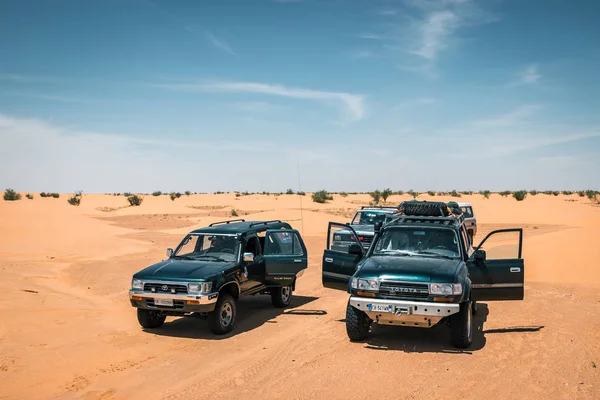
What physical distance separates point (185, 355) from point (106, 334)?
2.20 m

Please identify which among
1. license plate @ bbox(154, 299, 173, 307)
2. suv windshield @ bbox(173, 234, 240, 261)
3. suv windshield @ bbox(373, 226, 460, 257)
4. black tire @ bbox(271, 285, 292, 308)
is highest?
suv windshield @ bbox(373, 226, 460, 257)

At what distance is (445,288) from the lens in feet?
25.5

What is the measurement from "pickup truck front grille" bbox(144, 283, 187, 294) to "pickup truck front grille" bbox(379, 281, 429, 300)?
137 inches

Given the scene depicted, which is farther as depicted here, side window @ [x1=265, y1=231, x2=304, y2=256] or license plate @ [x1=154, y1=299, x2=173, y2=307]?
side window @ [x1=265, y1=231, x2=304, y2=256]

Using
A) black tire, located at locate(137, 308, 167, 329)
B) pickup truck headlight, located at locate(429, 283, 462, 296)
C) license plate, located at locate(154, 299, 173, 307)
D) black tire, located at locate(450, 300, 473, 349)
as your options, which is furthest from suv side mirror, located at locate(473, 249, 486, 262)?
black tire, located at locate(137, 308, 167, 329)

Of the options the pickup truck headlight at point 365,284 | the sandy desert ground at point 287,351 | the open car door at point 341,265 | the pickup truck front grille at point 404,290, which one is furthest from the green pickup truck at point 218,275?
the pickup truck front grille at point 404,290

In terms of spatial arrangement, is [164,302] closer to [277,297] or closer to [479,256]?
[277,297]

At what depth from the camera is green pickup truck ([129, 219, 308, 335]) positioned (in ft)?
30.0

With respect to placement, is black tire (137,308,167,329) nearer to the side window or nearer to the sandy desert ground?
the sandy desert ground

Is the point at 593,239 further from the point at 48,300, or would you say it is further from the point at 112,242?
the point at 112,242

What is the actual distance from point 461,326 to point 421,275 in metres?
1.07

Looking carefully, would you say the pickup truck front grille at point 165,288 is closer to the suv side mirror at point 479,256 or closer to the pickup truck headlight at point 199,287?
the pickup truck headlight at point 199,287

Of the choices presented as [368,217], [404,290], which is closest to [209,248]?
[404,290]

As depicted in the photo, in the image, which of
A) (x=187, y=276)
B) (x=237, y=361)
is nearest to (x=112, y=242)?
(x=187, y=276)
